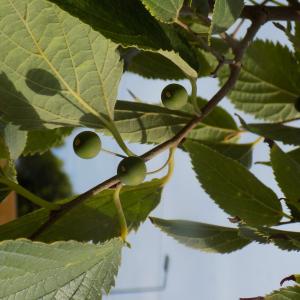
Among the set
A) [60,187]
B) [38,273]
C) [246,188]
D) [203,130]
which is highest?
[60,187]

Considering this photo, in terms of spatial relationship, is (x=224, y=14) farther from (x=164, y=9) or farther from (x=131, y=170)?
(x=131, y=170)

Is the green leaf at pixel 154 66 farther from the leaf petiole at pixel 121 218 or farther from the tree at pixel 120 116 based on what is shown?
the leaf petiole at pixel 121 218

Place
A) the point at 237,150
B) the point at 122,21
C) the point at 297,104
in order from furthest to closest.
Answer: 1. the point at 237,150
2. the point at 297,104
3. the point at 122,21

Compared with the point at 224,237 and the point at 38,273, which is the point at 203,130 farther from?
→ the point at 38,273

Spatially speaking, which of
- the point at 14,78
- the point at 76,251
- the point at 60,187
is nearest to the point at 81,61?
the point at 14,78

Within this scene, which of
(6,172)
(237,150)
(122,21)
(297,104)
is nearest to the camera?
(122,21)

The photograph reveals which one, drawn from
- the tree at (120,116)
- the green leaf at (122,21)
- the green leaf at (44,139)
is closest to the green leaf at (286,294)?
the tree at (120,116)

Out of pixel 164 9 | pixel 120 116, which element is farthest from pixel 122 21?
pixel 120 116
